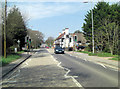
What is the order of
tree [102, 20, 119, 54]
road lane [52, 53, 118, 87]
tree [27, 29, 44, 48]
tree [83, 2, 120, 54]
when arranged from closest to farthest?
road lane [52, 53, 118, 87], tree [102, 20, 119, 54], tree [83, 2, 120, 54], tree [27, 29, 44, 48]

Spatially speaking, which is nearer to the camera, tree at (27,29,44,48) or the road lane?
the road lane

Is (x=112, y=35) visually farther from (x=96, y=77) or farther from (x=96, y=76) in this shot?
(x=96, y=77)

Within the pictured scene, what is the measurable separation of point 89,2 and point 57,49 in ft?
44.7

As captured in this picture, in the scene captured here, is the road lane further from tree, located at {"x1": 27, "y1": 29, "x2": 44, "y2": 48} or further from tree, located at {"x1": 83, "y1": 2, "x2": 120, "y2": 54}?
tree, located at {"x1": 27, "y1": 29, "x2": 44, "y2": 48}

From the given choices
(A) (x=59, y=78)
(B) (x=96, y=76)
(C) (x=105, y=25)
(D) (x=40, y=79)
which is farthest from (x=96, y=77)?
(C) (x=105, y=25)

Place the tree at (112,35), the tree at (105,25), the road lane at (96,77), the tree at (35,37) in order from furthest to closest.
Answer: the tree at (35,37)
the tree at (105,25)
the tree at (112,35)
the road lane at (96,77)

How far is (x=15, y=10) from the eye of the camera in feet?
126

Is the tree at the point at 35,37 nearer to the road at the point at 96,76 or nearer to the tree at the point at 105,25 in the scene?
the tree at the point at 105,25

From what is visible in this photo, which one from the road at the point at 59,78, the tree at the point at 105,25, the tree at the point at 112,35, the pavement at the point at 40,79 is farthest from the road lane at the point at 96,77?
the tree at the point at 105,25

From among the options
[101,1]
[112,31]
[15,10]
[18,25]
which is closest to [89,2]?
[112,31]

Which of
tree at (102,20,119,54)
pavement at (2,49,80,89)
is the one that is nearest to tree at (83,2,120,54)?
tree at (102,20,119,54)

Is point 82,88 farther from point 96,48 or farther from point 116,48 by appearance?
point 96,48

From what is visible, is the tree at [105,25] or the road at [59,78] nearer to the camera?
the road at [59,78]

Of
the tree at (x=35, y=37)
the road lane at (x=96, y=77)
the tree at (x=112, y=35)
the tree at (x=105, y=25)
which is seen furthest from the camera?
the tree at (x=35, y=37)
